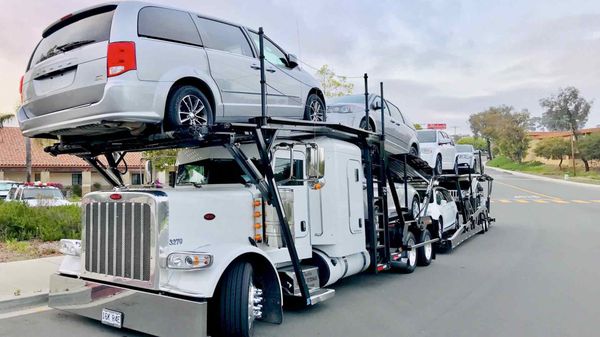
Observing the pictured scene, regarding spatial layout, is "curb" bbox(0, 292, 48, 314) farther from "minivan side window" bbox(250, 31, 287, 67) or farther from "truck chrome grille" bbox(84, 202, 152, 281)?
"minivan side window" bbox(250, 31, 287, 67)

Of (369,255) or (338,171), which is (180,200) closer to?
(338,171)

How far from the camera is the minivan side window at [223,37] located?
5746 millimetres

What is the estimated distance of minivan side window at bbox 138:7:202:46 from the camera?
196 inches

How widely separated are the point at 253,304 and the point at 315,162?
5.59 feet

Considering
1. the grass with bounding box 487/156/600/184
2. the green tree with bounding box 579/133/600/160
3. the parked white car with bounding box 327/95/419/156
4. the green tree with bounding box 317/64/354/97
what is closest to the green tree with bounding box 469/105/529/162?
the grass with bounding box 487/156/600/184

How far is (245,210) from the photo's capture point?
5.31 metres

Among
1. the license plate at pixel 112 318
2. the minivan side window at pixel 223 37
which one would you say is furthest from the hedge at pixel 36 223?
the minivan side window at pixel 223 37

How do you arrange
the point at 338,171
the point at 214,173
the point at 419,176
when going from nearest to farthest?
the point at 214,173, the point at 338,171, the point at 419,176

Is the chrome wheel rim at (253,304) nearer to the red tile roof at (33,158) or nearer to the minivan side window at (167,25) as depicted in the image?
the minivan side window at (167,25)

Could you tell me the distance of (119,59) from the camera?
4.66 m

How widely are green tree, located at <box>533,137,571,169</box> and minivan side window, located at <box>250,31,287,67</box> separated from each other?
69782 mm

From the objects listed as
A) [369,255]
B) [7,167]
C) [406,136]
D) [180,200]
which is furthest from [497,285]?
[7,167]

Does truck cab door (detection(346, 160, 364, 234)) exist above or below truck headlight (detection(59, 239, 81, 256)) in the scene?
above

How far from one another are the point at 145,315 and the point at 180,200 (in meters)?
1.10
